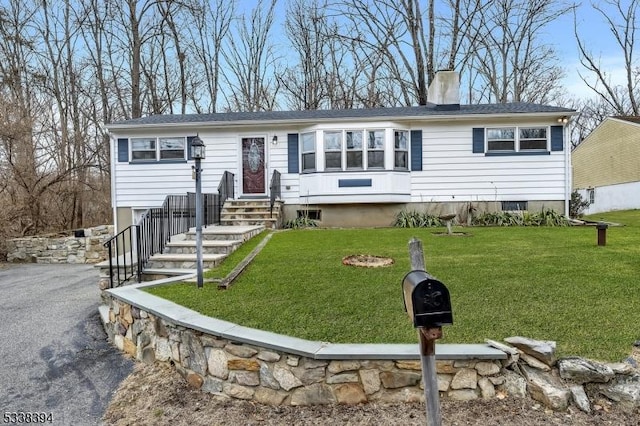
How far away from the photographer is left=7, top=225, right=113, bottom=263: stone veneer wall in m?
12.4

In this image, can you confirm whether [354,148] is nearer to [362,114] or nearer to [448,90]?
[362,114]

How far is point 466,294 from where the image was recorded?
4.30 metres

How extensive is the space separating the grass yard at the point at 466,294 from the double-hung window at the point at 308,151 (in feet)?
15.7

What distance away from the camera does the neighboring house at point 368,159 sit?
11352 mm

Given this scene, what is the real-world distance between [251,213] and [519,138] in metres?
8.07

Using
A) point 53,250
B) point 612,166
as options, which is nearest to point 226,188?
point 53,250

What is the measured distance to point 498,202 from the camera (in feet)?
38.4

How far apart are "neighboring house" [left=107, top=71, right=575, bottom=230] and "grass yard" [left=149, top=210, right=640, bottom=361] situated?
4342 mm

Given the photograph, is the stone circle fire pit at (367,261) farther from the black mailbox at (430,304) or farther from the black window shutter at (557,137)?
the black window shutter at (557,137)

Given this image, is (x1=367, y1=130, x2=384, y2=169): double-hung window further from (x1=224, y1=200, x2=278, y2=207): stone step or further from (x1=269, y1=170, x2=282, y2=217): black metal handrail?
(x1=224, y1=200, x2=278, y2=207): stone step

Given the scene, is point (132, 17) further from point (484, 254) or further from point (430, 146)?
point (484, 254)

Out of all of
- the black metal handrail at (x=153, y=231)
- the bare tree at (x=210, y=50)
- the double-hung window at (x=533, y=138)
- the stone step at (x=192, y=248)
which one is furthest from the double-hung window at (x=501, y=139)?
the bare tree at (x=210, y=50)

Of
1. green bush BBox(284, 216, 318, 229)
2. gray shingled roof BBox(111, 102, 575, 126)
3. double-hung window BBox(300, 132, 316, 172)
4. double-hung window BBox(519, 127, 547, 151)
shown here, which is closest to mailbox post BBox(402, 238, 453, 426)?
green bush BBox(284, 216, 318, 229)

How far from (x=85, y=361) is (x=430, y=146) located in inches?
401
